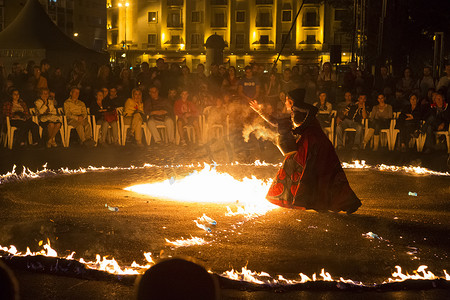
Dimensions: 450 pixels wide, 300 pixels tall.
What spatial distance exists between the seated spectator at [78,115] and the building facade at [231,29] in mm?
61852

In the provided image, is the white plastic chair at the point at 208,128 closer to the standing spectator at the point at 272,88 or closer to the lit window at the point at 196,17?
the standing spectator at the point at 272,88

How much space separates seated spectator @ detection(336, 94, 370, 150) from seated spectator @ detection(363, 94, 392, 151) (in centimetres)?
20

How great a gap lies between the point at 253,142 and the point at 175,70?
3.55 meters

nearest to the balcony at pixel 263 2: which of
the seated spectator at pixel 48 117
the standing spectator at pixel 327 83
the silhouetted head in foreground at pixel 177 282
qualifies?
the standing spectator at pixel 327 83

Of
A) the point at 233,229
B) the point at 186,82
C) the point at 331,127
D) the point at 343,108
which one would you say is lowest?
the point at 233,229

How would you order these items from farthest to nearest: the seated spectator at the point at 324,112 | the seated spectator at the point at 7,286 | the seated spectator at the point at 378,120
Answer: the seated spectator at the point at 324,112 < the seated spectator at the point at 378,120 < the seated spectator at the point at 7,286

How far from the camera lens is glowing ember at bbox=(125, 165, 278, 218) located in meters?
9.14

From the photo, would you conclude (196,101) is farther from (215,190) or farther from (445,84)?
(215,190)

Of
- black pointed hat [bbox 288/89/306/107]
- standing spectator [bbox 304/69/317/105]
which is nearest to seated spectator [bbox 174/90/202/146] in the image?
standing spectator [bbox 304/69/317/105]

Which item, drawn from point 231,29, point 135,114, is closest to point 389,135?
point 135,114

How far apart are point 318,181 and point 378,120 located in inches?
334

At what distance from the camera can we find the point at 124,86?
17.7 m

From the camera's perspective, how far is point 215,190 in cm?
1028

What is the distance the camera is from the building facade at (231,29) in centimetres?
7744
